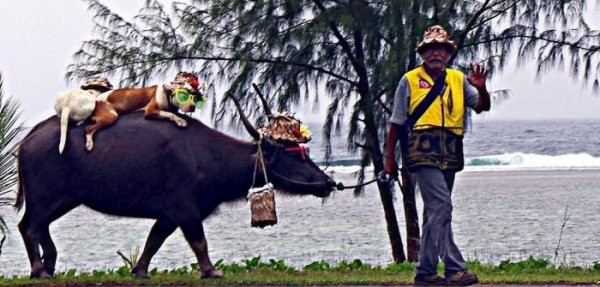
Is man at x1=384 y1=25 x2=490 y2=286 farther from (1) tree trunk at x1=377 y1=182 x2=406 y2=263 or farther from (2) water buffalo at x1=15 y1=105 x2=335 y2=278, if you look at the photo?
(1) tree trunk at x1=377 y1=182 x2=406 y2=263

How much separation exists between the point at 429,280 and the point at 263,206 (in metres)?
1.62

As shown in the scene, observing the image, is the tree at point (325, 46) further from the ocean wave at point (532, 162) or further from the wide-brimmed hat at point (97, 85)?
the ocean wave at point (532, 162)

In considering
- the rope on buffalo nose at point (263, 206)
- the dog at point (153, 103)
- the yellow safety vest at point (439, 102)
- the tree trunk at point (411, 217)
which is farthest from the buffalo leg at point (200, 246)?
the tree trunk at point (411, 217)

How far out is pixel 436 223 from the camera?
1165 centimetres

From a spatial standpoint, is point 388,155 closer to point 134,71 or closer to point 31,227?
point 31,227

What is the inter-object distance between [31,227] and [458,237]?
14318 mm

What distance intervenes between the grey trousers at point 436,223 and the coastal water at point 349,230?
6.98ft

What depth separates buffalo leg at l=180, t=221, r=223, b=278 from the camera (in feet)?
41.6

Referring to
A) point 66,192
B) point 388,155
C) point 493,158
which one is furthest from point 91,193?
point 493,158

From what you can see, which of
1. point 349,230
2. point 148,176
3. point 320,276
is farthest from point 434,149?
point 349,230

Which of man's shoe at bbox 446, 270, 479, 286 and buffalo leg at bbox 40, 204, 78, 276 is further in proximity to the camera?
buffalo leg at bbox 40, 204, 78, 276

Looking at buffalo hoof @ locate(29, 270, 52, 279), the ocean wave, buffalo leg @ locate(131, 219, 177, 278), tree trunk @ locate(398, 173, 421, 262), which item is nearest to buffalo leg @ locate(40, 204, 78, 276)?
buffalo hoof @ locate(29, 270, 52, 279)

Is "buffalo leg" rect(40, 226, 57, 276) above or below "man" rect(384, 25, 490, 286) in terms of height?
below

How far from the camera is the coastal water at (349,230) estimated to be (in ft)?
71.9
